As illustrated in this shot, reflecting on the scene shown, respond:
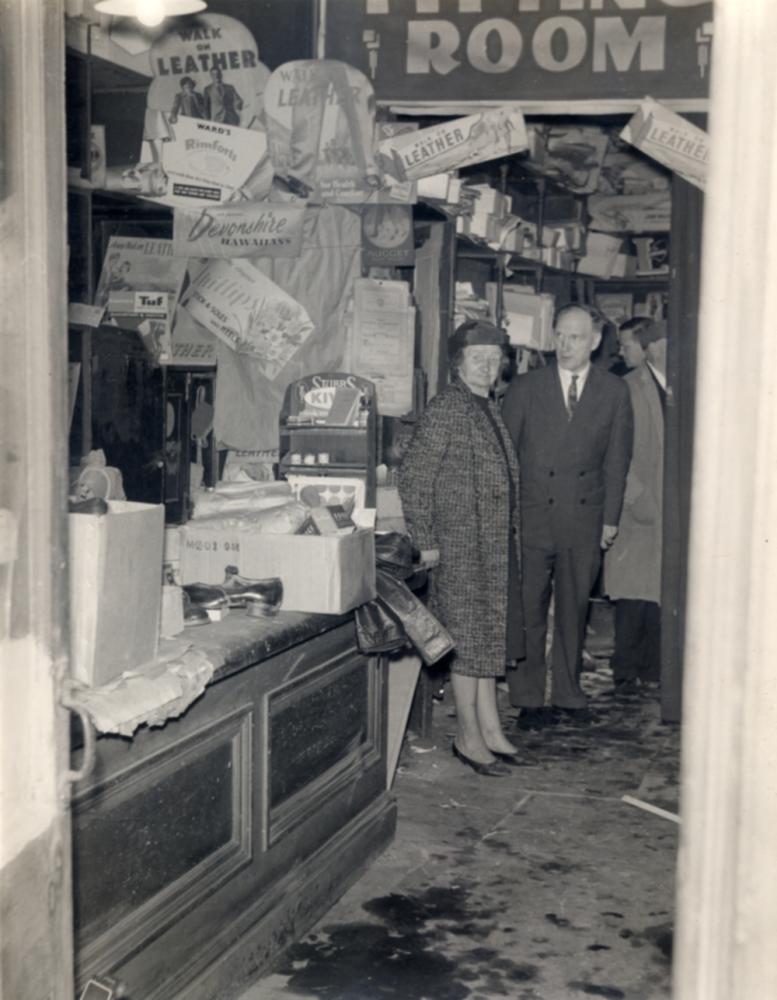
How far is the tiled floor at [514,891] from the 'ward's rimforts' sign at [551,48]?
277 cm

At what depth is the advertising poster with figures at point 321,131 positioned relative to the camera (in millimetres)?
5406

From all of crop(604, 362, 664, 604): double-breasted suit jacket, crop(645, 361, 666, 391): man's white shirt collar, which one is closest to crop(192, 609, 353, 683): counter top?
crop(604, 362, 664, 604): double-breasted suit jacket

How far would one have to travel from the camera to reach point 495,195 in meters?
6.56

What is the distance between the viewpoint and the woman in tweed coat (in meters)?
5.12

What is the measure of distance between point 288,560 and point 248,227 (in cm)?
241

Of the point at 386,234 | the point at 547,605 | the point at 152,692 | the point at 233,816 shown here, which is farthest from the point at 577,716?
the point at 152,692

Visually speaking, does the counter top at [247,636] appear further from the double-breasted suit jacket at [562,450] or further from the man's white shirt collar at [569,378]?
the man's white shirt collar at [569,378]

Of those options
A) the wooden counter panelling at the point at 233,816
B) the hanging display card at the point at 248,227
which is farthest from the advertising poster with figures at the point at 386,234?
the wooden counter panelling at the point at 233,816

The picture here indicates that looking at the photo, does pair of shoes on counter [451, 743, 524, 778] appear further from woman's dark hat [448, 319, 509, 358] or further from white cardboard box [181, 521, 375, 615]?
white cardboard box [181, 521, 375, 615]

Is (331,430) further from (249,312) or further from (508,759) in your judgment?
(508,759)

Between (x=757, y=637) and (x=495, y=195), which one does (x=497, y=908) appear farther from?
(x=495, y=195)

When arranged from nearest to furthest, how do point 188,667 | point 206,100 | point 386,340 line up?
point 188,667 → point 206,100 → point 386,340

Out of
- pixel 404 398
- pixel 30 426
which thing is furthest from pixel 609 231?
pixel 30 426

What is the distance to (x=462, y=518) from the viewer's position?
5141 millimetres
